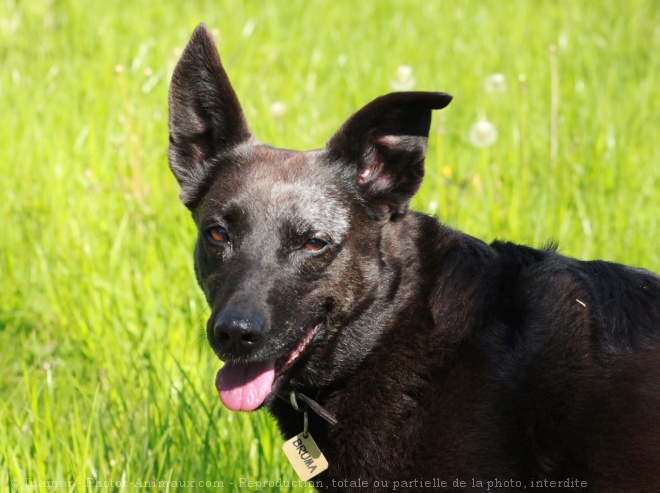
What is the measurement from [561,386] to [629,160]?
3.51 meters

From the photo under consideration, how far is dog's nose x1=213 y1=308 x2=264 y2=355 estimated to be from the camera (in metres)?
3.03

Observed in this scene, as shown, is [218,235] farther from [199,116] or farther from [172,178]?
[172,178]

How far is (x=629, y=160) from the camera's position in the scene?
6.11 metres

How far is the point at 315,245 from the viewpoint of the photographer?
131 inches

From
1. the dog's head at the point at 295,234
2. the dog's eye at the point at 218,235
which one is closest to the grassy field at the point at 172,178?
the dog's head at the point at 295,234

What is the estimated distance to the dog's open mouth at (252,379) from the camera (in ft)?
10.4

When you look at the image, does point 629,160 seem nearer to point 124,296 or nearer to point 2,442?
point 124,296

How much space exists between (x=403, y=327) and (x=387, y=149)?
70 centimetres

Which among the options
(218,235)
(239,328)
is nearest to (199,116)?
(218,235)

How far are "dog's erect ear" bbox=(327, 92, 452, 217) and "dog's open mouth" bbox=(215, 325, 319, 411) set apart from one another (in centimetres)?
61

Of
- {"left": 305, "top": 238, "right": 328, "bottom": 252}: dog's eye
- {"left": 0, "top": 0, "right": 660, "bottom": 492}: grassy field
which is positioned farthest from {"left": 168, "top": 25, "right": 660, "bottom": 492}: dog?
{"left": 0, "top": 0, "right": 660, "bottom": 492}: grassy field

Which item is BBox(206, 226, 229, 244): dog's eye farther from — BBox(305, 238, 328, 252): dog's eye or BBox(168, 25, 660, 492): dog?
BBox(305, 238, 328, 252): dog's eye

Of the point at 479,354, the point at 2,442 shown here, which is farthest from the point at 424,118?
the point at 2,442

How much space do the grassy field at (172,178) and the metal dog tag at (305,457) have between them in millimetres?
441
